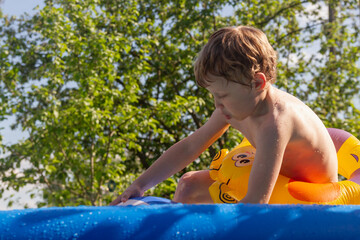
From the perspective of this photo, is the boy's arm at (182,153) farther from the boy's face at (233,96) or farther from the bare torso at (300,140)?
the boy's face at (233,96)

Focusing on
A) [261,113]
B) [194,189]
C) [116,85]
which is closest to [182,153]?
[194,189]

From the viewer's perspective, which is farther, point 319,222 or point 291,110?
point 291,110

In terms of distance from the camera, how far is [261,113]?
6.45 feet

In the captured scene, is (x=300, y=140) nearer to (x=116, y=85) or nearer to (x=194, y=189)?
(x=194, y=189)

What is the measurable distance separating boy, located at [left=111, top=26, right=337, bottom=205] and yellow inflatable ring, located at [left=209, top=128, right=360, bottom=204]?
0.35ft

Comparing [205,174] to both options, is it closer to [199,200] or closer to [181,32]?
[199,200]

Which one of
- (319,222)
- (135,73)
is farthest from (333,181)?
(135,73)

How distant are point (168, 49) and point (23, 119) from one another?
2.68 m

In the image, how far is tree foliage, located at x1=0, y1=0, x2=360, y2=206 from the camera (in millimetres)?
6430

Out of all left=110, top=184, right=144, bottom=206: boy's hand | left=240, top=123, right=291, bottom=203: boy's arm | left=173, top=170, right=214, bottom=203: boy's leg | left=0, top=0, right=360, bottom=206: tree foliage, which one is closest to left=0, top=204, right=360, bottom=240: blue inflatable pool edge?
left=240, top=123, right=291, bottom=203: boy's arm

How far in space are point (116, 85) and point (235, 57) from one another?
6.29 meters

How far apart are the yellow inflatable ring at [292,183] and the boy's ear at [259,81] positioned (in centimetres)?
43

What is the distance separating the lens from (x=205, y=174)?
2457 millimetres

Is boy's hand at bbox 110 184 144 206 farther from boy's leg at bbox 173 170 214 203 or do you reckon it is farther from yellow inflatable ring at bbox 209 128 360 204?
yellow inflatable ring at bbox 209 128 360 204
